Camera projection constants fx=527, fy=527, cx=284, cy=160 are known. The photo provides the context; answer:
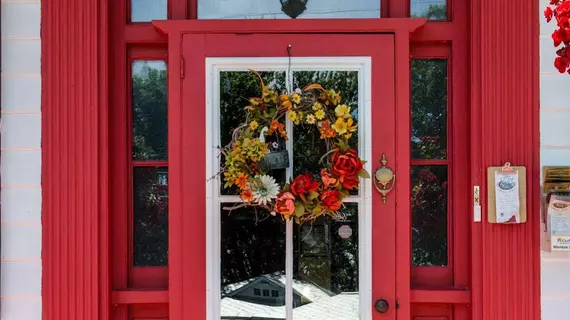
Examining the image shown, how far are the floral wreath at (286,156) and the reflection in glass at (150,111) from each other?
1.14 feet

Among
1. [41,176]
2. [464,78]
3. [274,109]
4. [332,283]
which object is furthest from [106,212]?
[464,78]

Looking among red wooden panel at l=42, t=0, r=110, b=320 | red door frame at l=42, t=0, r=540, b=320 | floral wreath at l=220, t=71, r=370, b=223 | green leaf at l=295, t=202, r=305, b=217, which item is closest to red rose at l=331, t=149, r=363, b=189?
floral wreath at l=220, t=71, r=370, b=223

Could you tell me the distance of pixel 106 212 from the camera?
95.1 inches

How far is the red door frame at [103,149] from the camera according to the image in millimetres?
2371

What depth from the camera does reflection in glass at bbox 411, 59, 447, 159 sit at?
8.25 feet

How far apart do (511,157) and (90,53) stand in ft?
6.46

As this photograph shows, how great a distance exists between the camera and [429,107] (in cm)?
252

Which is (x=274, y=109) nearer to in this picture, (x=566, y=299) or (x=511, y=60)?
(x=511, y=60)

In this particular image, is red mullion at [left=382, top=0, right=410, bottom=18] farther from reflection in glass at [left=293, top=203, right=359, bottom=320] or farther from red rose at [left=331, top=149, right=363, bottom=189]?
reflection in glass at [left=293, top=203, right=359, bottom=320]

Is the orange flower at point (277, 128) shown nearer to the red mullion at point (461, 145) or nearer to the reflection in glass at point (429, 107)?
the reflection in glass at point (429, 107)

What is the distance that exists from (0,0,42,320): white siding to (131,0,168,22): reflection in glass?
0.48 m

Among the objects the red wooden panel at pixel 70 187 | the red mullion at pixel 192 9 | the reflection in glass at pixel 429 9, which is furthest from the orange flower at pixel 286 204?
the reflection in glass at pixel 429 9

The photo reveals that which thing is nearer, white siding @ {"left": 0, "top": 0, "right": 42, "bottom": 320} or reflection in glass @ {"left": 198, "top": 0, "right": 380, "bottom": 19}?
white siding @ {"left": 0, "top": 0, "right": 42, "bottom": 320}

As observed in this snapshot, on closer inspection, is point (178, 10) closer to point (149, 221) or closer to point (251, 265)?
point (149, 221)
